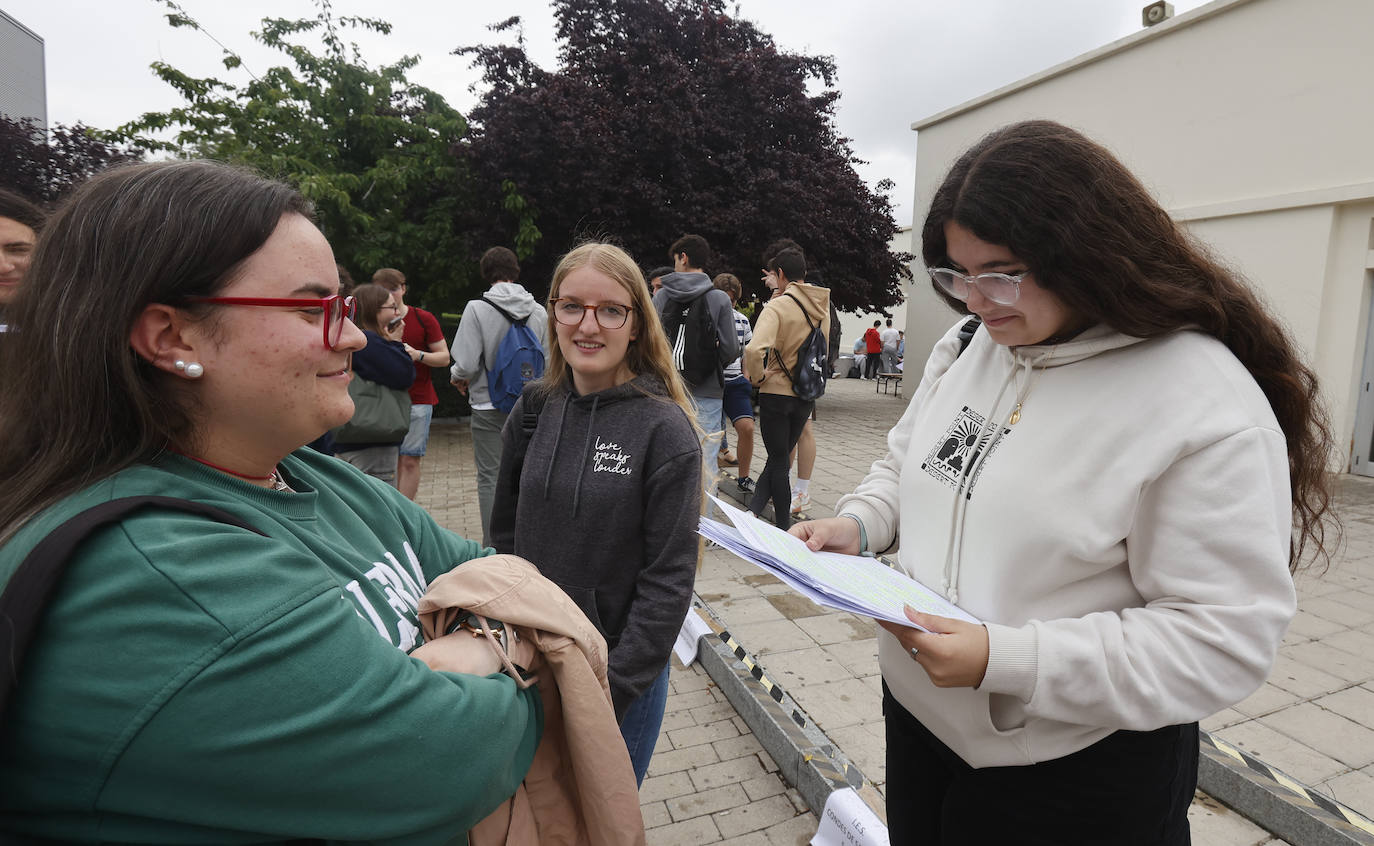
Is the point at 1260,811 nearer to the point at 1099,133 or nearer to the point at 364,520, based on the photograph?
the point at 364,520

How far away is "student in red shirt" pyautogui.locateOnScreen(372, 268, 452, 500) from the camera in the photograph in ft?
20.2

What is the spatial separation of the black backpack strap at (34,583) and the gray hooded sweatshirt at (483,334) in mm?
4890

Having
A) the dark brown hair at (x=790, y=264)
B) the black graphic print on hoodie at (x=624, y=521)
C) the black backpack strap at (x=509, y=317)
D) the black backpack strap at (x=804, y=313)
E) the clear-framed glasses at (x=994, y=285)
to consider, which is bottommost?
the black graphic print on hoodie at (x=624, y=521)

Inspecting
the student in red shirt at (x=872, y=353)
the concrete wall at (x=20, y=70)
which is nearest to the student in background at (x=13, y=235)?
the concrete wall at (x=20, y=70)

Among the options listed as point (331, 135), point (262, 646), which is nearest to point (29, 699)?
point (262, 646)

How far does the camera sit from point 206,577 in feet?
2.75

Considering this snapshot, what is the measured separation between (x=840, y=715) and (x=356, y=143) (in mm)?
12197

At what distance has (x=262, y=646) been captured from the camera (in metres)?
0.84

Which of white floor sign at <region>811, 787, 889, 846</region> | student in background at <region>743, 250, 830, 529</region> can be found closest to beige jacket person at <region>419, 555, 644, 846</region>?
white floor sign at <region>811, 787, 889, 846</region>

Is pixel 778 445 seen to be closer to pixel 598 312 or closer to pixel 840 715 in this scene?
pixel 840 715

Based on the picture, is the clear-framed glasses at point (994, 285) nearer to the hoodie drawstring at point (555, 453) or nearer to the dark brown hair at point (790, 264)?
the hoodie drawstring at point (555, 453)

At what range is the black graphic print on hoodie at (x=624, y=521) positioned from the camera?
197 centimetres

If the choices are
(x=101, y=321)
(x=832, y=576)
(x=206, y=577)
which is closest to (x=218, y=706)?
(x=206, y=577)

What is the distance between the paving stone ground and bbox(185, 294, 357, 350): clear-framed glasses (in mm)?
2408
